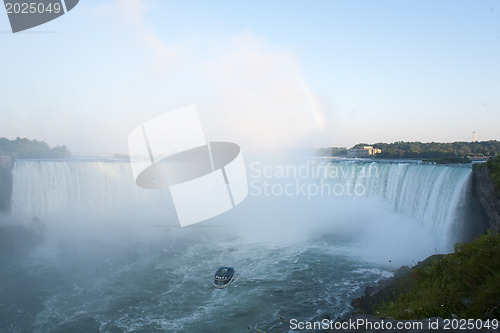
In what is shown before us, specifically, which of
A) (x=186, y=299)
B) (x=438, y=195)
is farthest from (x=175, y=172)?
(x=438, y=195)

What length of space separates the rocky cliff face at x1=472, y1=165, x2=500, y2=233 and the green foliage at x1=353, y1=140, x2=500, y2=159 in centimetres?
2936

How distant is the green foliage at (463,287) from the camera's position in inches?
235

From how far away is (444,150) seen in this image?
4569 cm

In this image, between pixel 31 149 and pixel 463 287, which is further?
pixel 31 149

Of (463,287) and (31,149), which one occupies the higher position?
(31,149)

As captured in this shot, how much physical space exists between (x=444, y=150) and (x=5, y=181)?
2344 inches

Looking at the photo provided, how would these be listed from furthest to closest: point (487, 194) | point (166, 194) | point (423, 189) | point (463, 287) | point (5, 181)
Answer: point (166, 194) → point (5, 181) → point (423, 189) → point (487, 194) → point (463, 287)

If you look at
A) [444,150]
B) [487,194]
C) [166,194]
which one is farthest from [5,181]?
[444,150]

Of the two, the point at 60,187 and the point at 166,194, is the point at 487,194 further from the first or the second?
the point at 60,187

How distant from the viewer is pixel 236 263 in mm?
19516

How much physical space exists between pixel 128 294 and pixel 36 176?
22458 millimetres

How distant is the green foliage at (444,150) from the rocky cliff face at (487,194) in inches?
1156

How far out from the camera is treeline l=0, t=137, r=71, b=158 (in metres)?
57.1

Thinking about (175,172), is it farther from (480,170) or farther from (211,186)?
(480,170)
